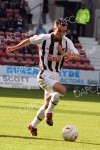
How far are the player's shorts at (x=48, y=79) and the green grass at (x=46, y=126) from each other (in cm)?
91

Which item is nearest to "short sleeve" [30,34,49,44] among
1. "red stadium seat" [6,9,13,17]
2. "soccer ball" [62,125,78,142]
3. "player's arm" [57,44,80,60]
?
"player's arm" [57,44,80,60]

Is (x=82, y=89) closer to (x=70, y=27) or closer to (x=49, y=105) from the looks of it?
(x=70, y=27)

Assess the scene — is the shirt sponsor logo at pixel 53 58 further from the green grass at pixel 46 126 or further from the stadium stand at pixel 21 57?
the stadium stand at pixel 21 57

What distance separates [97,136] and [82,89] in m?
19.1

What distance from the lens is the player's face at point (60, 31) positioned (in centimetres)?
1301

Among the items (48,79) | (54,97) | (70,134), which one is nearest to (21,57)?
(48,79)

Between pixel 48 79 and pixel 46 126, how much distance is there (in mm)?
2204

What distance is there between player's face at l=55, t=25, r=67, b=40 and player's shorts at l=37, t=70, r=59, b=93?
71 centimetres

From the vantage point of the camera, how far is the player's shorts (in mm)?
13125

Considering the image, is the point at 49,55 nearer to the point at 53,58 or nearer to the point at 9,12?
the point at 53,58

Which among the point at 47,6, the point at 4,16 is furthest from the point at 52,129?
the point at 47,6

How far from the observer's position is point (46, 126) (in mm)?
15133

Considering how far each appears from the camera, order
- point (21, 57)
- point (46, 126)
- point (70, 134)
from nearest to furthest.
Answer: point (70, 134) → point (46, 126) → point (21, 57)

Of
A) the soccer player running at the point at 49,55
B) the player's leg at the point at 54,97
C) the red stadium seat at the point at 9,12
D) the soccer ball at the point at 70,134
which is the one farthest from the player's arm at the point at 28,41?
the red stadium seat at the point at 9,12
